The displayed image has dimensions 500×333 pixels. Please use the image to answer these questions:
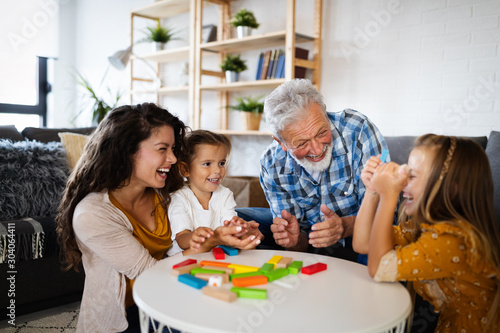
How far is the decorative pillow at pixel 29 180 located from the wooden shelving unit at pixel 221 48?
5.37ft

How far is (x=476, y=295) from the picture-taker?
1206 mm

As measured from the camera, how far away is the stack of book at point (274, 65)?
3623 millimetres

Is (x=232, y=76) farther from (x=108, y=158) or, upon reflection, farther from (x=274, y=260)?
(x=274, y=260)

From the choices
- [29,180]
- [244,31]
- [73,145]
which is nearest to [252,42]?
[244,31]

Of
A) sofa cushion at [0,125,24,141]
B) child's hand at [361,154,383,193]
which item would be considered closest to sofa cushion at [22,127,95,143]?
Answer: sofa cushion at [0,125,24,141]

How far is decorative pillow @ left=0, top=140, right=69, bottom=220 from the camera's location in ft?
8.39

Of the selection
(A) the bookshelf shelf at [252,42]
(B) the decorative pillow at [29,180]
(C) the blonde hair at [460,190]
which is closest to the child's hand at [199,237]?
(C) the blonde hair at [460,190]

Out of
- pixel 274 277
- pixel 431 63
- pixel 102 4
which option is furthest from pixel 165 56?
pixel 274 277

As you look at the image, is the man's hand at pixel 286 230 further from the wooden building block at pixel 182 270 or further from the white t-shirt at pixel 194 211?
the wooden building block at pixel 182 270

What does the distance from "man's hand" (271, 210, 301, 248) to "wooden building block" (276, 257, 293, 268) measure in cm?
29

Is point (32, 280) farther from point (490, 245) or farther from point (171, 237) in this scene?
point (490, 245)

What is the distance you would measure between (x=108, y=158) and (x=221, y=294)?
0.71m

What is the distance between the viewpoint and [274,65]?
3.76 meters

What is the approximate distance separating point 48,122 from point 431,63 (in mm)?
4793
